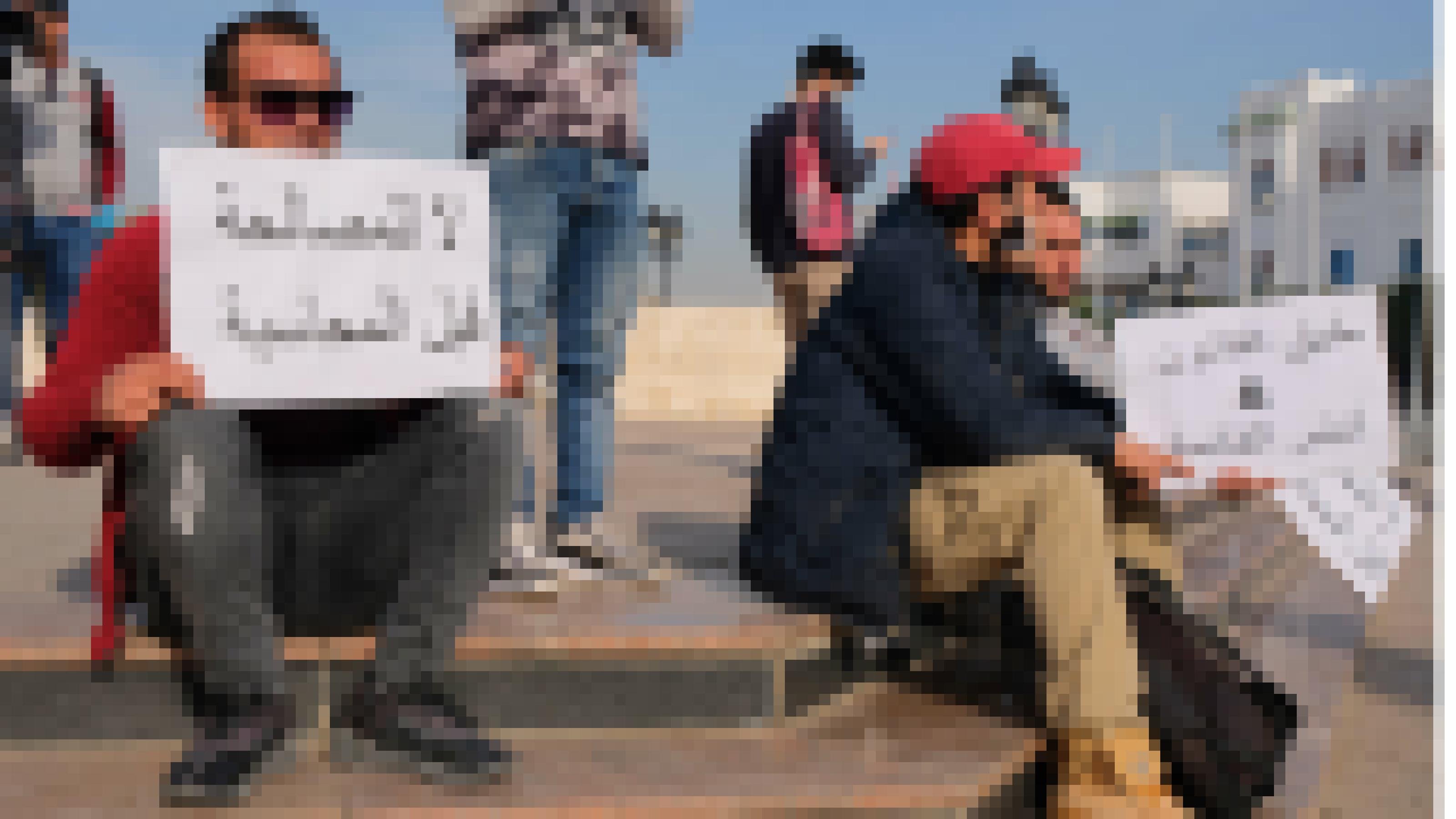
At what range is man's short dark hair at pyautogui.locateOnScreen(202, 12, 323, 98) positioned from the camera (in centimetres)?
207

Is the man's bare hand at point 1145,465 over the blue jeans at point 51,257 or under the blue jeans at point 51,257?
under

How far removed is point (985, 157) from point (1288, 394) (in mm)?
756

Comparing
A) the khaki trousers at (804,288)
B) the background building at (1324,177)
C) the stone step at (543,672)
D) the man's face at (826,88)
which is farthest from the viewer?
the background building at (1324,177)

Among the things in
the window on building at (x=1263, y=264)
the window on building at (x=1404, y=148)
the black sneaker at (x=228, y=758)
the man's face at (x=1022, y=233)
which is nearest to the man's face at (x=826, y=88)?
the man's face at (x=1022, y=233)

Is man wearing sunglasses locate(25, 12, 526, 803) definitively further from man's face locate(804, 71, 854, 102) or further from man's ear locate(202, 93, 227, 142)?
man's face locate(804, 71, 854, 102)

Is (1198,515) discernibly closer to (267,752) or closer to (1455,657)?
(1455,657)

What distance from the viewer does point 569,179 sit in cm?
278

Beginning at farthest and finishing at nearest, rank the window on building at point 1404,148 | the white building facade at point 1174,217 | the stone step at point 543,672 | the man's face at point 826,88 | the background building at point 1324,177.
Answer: the white building facade at point 1174,217 < the background building at point 1324,177 < the window on building at point 1404,148 < the man's face at point 826,88 < the stone step at point 543,672

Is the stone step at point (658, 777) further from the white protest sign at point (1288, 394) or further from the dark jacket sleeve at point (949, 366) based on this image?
the white protest sign at point (1288, 394)

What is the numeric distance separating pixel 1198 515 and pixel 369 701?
1652 millimetres

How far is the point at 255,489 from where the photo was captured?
200 centimetres

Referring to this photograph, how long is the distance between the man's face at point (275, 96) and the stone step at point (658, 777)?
110cm

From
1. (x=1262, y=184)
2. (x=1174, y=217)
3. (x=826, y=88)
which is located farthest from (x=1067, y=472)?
(x=1174, y=217)

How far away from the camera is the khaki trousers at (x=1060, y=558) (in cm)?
197
